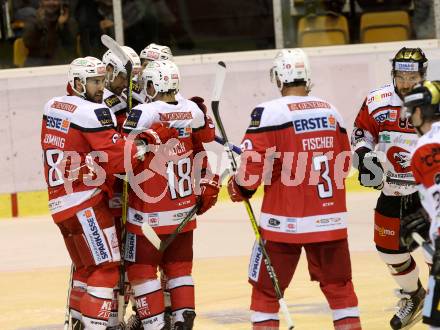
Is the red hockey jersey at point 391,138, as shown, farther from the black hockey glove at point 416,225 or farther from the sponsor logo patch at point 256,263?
the black hockey glove at point 416,225

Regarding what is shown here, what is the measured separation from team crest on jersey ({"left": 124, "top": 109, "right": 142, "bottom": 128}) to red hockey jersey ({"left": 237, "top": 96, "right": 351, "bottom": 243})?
73 cm

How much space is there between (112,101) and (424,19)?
17.6ft

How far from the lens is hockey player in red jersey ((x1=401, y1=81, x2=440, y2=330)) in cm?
468

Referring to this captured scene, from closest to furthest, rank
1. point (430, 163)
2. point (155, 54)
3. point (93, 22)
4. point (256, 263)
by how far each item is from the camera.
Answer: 1. point (430, 163)
2. point (256, 263)
3. point (155, 54)
4. point (93, 22)

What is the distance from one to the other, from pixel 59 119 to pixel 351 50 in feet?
18.3

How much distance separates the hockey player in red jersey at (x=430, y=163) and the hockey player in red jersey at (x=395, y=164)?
175 centimetres

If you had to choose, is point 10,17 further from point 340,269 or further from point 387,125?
point 340,269

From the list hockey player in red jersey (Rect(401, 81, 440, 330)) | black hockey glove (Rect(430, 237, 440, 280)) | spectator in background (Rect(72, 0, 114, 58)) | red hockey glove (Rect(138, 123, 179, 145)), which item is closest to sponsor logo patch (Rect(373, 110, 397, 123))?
red hockey glove (Rect(138, 123, 179, 145))

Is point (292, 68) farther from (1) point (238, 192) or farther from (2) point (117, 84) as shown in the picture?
(2) point (117, 84)

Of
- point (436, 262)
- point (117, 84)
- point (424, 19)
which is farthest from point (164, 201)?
point (424, 19)

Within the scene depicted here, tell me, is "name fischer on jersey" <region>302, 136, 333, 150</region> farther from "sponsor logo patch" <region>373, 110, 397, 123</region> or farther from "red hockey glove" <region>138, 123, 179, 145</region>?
"sponsor logo patch" <region>373, 110, 397, 123</region>

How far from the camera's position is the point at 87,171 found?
623 cm

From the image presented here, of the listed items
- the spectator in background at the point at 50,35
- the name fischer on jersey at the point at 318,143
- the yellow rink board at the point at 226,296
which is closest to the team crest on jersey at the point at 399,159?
the yellow rink board at the point at 226,296

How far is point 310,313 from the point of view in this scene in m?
7.14
